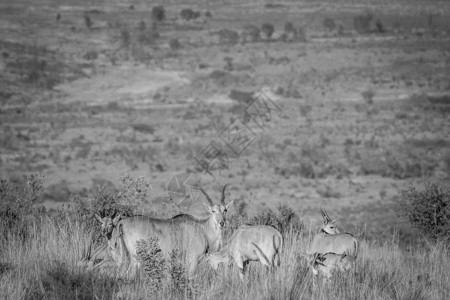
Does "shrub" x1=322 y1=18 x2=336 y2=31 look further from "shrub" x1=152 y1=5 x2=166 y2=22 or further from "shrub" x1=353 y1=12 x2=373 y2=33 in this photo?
"shrub" x1=152 y1=5 x2=166 y2=22

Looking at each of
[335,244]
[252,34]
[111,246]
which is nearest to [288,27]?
[252,34]

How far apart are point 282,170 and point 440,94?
26.6 metres

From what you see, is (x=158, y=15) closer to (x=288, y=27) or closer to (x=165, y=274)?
(x=288, y=27)

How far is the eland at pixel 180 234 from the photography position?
929 cm

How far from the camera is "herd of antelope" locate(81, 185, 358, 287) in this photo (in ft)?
30.5

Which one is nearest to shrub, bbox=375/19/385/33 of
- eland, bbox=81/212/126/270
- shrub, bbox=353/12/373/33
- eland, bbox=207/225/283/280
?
shrub, bbox=353/12/373/33

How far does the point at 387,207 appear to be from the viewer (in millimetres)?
27234

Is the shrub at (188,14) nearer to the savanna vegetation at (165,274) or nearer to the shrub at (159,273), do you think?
the savanna vegetation at (165,274)

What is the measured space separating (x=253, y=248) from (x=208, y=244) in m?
0.72

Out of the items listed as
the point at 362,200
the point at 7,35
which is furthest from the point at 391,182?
the point at 7,35

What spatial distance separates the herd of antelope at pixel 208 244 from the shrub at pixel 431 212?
4.17m

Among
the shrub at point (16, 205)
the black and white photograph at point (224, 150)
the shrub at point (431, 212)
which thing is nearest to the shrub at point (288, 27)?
the black and white photograph at point (224, 150)

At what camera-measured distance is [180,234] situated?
9.72 metres

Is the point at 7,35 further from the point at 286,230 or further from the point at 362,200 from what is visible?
the point at 286,230
